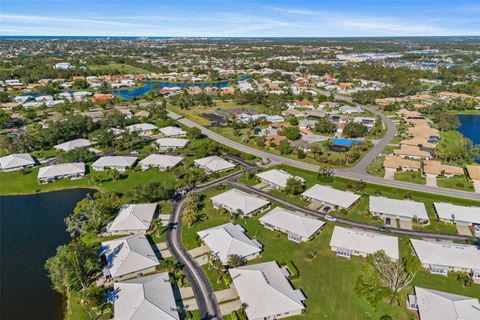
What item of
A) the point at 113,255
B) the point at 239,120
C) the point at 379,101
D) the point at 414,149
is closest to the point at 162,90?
the point at 239,120

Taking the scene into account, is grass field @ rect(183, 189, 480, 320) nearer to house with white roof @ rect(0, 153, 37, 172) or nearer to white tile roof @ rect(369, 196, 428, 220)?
white tile roof @ rect(369, 196, 428, 220)

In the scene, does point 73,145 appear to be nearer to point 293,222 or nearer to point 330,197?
point 293,222

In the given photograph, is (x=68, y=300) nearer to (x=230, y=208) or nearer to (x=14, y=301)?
(x=14, y=301)

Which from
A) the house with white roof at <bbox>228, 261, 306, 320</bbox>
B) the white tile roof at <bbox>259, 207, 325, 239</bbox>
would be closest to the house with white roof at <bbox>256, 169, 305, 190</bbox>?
the white tile roof at <bbox>259, 207, 325, 239</bbox>

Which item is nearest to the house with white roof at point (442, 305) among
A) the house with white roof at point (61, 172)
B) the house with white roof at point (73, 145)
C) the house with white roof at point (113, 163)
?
the house with white roof at point (113, 163)

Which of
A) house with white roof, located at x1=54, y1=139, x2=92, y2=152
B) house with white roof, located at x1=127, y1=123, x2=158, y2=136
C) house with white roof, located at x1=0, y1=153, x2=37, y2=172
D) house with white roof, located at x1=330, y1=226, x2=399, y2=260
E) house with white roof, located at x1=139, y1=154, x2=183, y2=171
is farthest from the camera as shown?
house with white roof, located at x1=127, y1=123, x2=158, y2=136

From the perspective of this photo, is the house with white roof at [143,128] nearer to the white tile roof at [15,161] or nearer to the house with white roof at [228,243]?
the white tile roof at [15,161]
